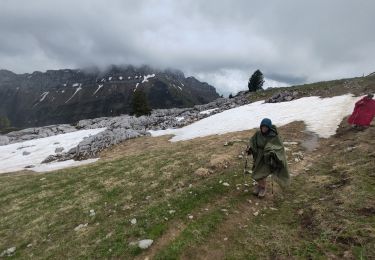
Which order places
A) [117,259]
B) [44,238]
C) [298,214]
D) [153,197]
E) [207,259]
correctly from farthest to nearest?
[153,197], [44,238], [298,214], [117,259], [207,259]

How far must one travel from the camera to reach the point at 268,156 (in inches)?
511

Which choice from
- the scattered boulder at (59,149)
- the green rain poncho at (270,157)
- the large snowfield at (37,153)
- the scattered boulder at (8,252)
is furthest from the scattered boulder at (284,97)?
the scattered boulder at (8,252)

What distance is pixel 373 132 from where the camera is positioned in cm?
2167

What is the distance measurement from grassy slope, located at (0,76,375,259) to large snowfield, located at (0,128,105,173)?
14537 millimetres

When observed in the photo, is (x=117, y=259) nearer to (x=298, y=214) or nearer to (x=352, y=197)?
(x=298, y=214)

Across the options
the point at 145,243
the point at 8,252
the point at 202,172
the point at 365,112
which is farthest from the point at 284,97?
the point at 8,252

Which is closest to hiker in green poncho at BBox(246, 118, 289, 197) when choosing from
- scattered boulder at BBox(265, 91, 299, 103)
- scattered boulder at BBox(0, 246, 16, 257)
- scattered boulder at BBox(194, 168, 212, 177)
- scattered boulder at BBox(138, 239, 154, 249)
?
scattered boulder at BBox(194, 168, 212, 177)

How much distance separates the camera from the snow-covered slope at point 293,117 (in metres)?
30.0

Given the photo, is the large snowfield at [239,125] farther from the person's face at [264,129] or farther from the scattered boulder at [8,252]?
the scattered boulder at [8,252]

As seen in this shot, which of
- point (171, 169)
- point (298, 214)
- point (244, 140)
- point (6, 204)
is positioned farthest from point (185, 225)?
point (244, 140)

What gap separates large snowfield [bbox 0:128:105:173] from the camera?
121ft

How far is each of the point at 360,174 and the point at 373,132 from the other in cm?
940

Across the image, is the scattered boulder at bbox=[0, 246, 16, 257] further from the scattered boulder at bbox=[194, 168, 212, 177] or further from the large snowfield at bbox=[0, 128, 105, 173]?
the large snowfield at bbox=[0, 128, 105, 173]

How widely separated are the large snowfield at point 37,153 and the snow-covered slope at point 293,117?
13.2 m
